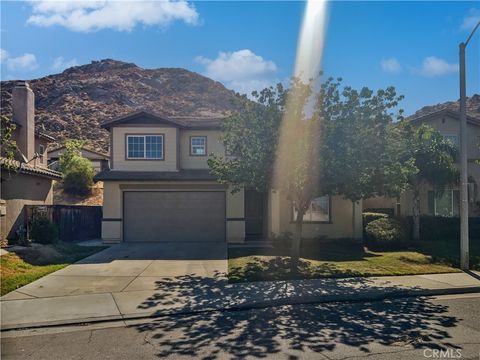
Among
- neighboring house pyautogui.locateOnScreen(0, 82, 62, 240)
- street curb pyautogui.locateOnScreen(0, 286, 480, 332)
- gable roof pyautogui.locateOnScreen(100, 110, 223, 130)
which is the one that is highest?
gable roof pyautogui.locateOnScreen(100, 110, 223, 130)

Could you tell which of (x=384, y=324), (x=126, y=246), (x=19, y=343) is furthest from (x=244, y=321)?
(x=126, y=246)

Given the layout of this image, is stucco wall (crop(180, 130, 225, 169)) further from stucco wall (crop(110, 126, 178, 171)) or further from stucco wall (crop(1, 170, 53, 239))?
stucco wall (crop(1, 170, 53, 239))

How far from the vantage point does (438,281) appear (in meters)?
11.3

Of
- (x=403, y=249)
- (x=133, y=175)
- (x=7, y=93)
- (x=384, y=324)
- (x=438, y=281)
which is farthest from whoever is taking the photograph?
(x=7, y=93)

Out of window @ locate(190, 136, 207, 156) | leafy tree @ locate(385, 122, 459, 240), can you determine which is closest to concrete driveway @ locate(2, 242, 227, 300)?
window @ locate(190, 136, 207, 156)

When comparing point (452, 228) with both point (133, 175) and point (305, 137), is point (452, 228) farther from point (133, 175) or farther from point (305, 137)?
point (133, 175)

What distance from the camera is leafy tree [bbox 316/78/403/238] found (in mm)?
11383

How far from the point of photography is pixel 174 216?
64.9 feet

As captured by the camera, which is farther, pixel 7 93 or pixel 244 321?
pixel 7 93

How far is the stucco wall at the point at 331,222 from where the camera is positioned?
19234mm

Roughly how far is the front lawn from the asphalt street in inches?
134

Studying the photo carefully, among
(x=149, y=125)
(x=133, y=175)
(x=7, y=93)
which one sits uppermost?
(x=7, y=93)

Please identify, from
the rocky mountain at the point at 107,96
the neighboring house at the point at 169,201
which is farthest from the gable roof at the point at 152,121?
the rocky mountain at the point at 107,96

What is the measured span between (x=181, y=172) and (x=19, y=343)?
13.9 metres
